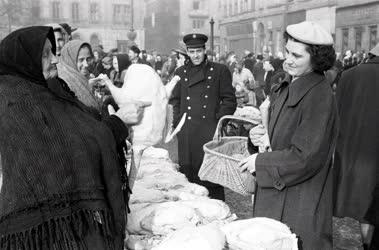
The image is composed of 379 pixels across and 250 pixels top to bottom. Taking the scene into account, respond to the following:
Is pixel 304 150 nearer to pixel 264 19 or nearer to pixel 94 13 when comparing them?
pixel 264 19

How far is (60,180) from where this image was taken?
187 centimetres

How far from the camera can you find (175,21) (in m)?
62.8

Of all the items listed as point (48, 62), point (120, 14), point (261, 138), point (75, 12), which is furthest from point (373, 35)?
point (75, 12)

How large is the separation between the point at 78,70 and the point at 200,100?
204 centimetres

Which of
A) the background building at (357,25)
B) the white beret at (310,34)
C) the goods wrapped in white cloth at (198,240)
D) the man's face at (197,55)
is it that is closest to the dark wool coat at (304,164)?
the white beret at (310,34)

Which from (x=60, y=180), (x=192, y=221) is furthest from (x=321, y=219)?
(x=60, y=180)

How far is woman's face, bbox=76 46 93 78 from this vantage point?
3289mm

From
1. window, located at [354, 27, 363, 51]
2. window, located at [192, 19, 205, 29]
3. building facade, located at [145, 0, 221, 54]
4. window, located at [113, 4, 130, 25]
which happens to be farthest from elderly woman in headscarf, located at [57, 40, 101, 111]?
window, located at [192, 19, 205, 29]

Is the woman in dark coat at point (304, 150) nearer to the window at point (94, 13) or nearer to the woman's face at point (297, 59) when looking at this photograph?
the woman's face at point (297, 59)

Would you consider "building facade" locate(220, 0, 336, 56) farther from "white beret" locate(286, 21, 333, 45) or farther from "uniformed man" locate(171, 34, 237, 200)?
"white beret" locate(286, 21, 333, 45)

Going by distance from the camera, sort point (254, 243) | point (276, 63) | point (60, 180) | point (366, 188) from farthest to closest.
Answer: point (276, 63), point (366, 188), point (254, 243), point (60, 180)

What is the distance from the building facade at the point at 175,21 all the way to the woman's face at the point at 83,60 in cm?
5715

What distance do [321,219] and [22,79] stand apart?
1.60 metres

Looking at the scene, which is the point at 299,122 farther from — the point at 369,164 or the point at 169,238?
the point at 369,164
